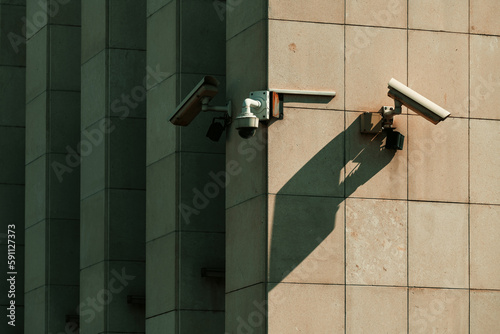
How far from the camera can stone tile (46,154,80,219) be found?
34.4 meters

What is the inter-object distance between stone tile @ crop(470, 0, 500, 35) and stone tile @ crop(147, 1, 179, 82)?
588cm

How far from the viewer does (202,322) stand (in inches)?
1079

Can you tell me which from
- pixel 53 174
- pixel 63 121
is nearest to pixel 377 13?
pixel 63 121

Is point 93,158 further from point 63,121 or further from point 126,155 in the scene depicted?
point 63,121

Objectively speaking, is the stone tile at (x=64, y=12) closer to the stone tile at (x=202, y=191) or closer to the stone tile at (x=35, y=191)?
the stone tile at (x=35, y=191)

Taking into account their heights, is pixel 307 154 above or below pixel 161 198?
above

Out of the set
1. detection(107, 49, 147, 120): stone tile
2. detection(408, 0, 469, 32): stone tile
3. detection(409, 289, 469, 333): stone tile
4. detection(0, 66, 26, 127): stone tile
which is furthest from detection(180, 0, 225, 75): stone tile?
detection(0, 66, 26, 127): stone tile

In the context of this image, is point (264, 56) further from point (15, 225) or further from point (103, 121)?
point (15, 225)

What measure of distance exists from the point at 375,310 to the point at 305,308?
4.12 feet

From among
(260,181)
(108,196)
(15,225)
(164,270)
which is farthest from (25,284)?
(260,181)

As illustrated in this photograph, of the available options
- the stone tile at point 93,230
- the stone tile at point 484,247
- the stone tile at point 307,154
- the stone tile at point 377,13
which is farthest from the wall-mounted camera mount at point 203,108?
the stone tile at point 93,230

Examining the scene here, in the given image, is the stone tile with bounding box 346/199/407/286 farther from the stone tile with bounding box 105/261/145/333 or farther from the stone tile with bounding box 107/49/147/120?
the stone tile with bounding box 107/49/147/120

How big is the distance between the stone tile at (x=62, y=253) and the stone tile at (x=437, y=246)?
11783mm

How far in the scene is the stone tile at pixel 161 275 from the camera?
1080 inches
